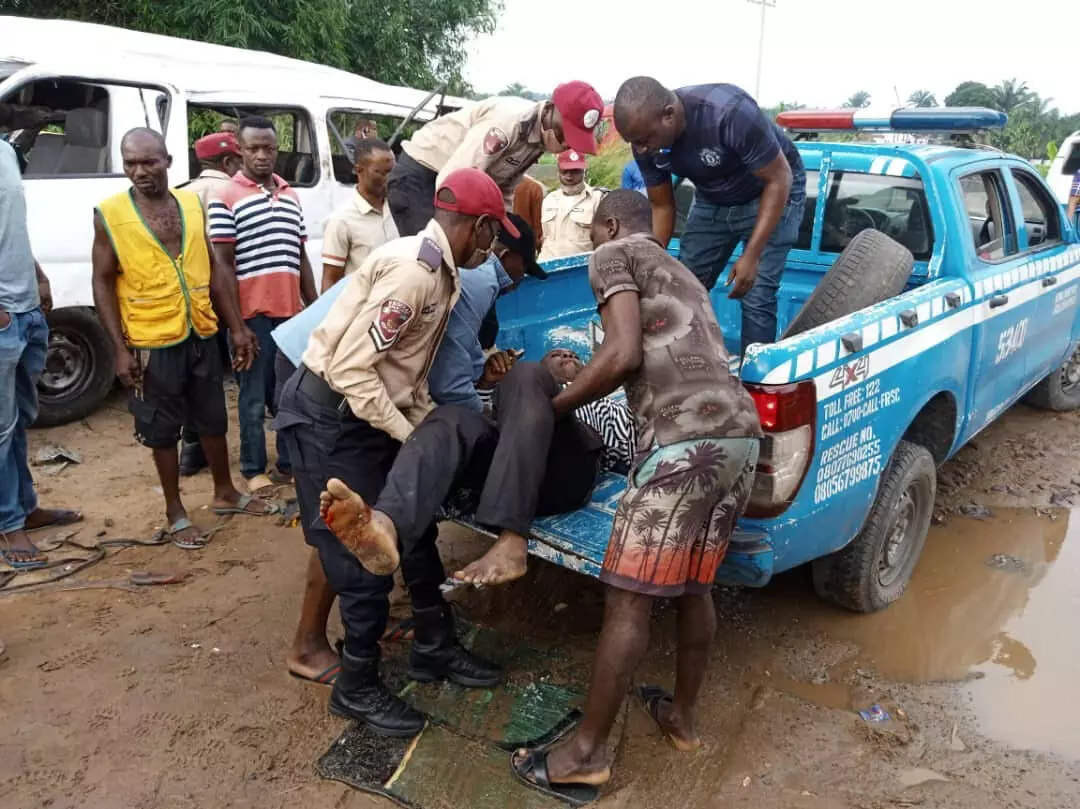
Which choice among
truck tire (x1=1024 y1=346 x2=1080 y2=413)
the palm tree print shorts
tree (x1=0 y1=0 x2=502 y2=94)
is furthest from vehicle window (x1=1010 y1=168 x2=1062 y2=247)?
tree (x1=0 y1=0 x2=502 y2=94)

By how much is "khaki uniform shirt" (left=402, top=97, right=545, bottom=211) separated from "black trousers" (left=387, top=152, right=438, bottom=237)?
2.3 inches

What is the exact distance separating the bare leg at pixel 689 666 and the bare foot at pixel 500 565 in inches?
20.1

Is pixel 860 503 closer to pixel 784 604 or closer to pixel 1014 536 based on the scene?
pixel 784 604

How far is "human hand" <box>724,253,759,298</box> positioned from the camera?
3.55 m

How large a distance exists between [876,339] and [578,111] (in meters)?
1.50

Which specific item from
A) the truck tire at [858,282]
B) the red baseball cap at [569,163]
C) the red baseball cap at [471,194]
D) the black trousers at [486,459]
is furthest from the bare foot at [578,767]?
the red baseball cap at [569,163]

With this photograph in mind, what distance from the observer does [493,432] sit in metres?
2.78

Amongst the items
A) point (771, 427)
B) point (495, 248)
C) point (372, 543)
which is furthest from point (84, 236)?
point (771, 427)

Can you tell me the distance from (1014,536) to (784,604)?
1534 mm

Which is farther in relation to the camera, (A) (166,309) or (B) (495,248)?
(A) (166,309)

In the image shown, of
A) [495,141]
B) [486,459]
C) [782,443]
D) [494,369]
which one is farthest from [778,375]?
[495,141]

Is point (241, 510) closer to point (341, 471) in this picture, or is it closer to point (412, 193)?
point (412, 193)

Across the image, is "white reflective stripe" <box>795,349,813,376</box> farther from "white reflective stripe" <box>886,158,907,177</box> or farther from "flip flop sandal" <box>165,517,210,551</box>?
"flip flop sandal" <box>165,517,210,551</box>

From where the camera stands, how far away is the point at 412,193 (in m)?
4.18
